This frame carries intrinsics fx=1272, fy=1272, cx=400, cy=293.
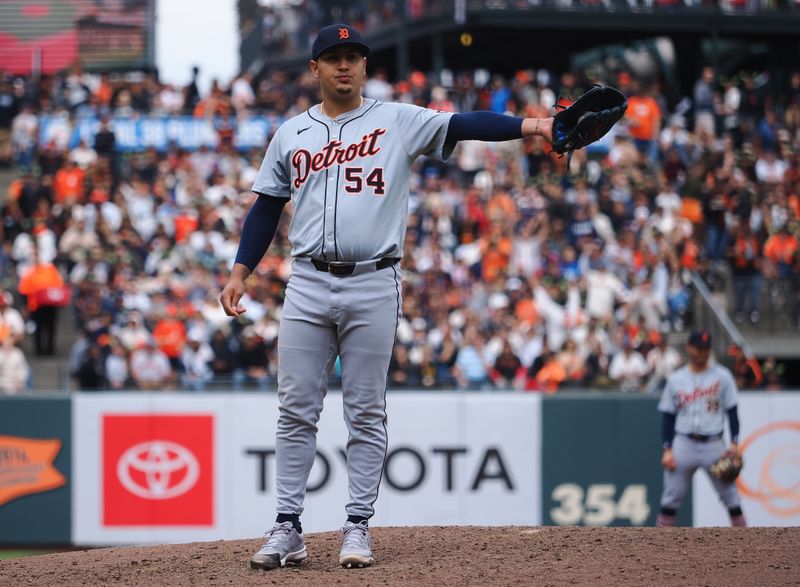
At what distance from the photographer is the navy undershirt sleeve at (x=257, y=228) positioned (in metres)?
5.52

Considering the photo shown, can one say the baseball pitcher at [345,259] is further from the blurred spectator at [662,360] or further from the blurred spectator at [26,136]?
the blurred spectator at [26,136]

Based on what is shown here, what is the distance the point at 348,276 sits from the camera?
207 inches

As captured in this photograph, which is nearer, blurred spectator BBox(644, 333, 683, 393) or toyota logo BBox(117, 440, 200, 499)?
toyota logo BBox(117, 440, 200, 499)

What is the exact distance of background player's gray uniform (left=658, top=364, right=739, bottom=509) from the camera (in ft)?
31.3

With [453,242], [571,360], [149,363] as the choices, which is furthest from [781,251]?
[149,363]

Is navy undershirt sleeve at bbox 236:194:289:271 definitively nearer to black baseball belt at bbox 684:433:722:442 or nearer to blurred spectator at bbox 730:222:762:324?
black baseball belt at bbox 684:433:722:442

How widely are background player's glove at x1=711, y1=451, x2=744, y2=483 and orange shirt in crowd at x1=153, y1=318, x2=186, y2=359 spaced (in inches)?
264

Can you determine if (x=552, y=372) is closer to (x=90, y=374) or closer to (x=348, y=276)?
(x=90, y=374)

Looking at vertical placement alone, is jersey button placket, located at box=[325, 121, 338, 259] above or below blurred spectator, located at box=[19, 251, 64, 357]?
above

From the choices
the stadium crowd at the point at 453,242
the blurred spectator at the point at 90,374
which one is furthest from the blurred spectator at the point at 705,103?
the blurred spectator at the point at 90,374

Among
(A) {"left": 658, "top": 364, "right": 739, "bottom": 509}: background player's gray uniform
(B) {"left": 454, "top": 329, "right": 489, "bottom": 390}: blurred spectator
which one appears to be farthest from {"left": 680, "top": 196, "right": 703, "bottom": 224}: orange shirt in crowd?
(A) {"left": 658, "top": 364, "right": 739, "bottom": 509}: background player's gray uniform

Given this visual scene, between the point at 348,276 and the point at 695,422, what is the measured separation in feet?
16.6

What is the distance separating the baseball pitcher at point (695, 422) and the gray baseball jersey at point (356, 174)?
15.9 ft

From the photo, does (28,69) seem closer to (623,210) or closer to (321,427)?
(623,210)
